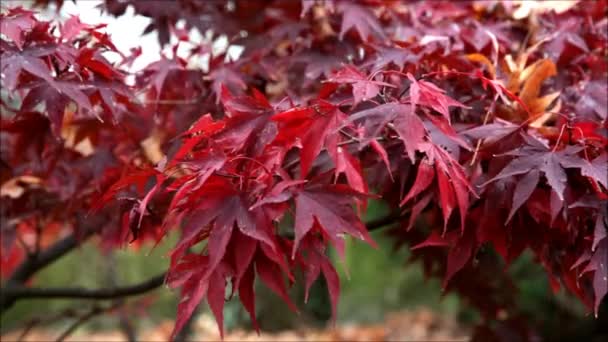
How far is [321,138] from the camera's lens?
1206mm

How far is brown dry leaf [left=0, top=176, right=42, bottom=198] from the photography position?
6.75 feet

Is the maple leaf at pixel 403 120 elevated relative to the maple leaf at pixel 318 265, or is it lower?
elevated

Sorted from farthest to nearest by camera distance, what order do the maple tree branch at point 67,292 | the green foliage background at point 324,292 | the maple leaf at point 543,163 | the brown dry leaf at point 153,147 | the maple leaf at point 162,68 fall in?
1. the green foliage background at point 324,292
2. the maple tree branch at point 67,292
3. the brown dry leaf at point 153,147
4. the maple leaf at point 162,68
5. the maple leaf at point 543,163

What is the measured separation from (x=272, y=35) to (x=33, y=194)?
796mm

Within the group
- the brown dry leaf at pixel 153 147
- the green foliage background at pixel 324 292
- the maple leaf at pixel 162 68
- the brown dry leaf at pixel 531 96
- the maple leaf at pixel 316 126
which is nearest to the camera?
the maple leaf at pixel 316 126

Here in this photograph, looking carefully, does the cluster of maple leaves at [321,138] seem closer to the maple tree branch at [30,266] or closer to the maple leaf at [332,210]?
the maple leaf at [332,210]

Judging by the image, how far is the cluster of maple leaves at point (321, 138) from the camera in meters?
1.23

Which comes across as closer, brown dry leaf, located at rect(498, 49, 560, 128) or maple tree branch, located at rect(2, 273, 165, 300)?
brown dry leaf, located at rect(498, 49, 560, 128)

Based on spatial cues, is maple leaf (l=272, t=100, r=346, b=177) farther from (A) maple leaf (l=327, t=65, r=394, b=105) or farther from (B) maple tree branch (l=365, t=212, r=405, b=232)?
(B) maple tree branch (l=365, t=212, r=405, b=232)

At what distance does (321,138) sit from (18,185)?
3.97 feet

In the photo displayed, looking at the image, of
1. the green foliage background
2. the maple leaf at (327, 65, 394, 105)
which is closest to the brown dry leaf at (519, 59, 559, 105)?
the maple leaf at (327, 65, 394, 105)

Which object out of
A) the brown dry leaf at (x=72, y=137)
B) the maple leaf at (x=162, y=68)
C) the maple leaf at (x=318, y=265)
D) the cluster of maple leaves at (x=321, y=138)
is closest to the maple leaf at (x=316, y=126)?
the cluster of maple leaves at (x=321, y=138)

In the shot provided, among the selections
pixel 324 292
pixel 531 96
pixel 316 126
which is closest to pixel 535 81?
pixel 531 96

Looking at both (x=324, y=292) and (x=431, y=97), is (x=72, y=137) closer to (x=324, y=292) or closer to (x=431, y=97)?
(x=431, y=97)
